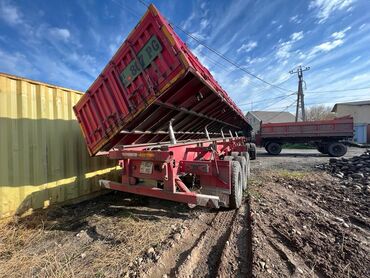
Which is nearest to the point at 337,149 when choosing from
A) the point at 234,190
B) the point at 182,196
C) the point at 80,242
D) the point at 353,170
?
the point at 353,170

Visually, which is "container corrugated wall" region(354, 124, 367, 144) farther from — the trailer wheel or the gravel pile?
the trailer wheel

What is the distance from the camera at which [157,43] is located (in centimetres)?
321

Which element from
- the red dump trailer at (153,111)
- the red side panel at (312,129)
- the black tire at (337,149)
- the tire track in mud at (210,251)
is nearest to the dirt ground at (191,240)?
the tire track in mud at (210,251)

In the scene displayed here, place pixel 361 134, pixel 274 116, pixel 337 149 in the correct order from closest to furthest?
pixel 337 149
pixel 361 134
pixel 274 116

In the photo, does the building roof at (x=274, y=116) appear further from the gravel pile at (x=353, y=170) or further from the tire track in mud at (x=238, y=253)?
the tire track in mud at (x=238, y=253)

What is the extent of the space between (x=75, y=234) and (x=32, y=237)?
25.7 inches

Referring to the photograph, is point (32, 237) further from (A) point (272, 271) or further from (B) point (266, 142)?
(B) point (266, 142)

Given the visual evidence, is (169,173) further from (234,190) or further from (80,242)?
(80,242)

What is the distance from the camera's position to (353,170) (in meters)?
8.05

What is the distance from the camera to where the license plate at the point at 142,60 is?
324 centimetres

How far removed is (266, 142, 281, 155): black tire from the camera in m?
17.6

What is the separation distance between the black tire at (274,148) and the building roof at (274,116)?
135ft

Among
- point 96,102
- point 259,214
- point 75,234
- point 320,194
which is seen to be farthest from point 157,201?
point 320,194

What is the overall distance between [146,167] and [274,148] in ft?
53.4
